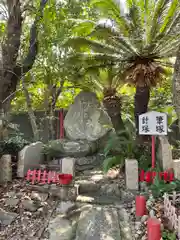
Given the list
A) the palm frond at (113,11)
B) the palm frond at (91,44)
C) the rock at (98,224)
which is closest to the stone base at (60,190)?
the rock at (98,224)

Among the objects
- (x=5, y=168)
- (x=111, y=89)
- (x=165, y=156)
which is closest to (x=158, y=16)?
(x=111, y=89)

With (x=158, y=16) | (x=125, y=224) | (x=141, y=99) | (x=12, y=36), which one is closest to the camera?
(x=125, y=224)

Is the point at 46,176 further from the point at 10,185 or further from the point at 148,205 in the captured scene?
the point at 148,205

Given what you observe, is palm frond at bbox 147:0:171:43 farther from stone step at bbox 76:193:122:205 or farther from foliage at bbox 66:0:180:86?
stone step at bbox 76:193:122:205

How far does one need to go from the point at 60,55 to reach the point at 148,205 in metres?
5.61

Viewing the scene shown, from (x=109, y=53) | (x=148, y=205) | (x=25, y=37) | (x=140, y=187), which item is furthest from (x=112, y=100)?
(x=25, y=37)

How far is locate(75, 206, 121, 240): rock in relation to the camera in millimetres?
3594

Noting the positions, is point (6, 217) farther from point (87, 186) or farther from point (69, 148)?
point (69, 148)

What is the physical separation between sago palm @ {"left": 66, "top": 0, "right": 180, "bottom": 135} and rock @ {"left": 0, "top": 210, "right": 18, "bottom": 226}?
4188 millimetres

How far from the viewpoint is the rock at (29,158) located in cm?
598

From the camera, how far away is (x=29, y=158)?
631cm

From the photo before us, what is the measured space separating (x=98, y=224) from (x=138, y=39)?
4.69 metres

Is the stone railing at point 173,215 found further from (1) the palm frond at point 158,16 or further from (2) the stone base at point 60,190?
(1) the palm frond at point 158,16

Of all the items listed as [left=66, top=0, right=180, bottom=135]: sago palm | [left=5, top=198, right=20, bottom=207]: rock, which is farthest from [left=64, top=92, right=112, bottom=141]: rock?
[left=5, top=198, right=20, bottom=207]: rock
